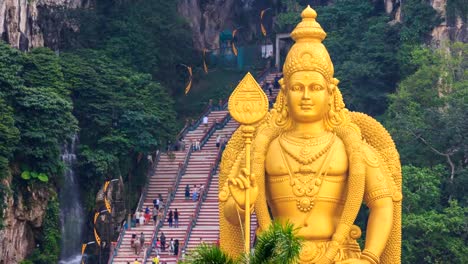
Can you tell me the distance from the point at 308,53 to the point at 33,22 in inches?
1071

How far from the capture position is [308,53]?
1003 inches

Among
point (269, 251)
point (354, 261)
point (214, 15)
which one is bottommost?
point (354, 261)

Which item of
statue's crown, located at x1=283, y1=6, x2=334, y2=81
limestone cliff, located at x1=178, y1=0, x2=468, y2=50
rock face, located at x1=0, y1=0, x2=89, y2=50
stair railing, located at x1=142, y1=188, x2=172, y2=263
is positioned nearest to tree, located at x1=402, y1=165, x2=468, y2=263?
stair railing, located at x1=142, y1=188, x2=172, y2=263

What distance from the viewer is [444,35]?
5362 cm

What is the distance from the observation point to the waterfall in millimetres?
46938

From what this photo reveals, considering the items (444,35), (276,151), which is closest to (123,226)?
(444,35)

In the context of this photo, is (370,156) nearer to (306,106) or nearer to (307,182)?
(307,182)

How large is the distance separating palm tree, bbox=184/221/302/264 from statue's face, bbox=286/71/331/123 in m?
5.57

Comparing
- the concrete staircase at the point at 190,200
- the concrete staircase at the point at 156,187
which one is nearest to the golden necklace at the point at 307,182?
the concrete staircase at the point at 190,200

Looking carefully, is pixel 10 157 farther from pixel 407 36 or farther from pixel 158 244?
pixel 407 36

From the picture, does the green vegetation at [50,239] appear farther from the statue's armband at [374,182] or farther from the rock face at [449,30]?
the statue's armband at [374,182]

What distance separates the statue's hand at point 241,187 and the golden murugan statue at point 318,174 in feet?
5.31

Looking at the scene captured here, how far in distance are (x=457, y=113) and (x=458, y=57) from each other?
3678 millimetres

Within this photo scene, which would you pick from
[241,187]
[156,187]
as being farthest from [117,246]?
[241,187]
